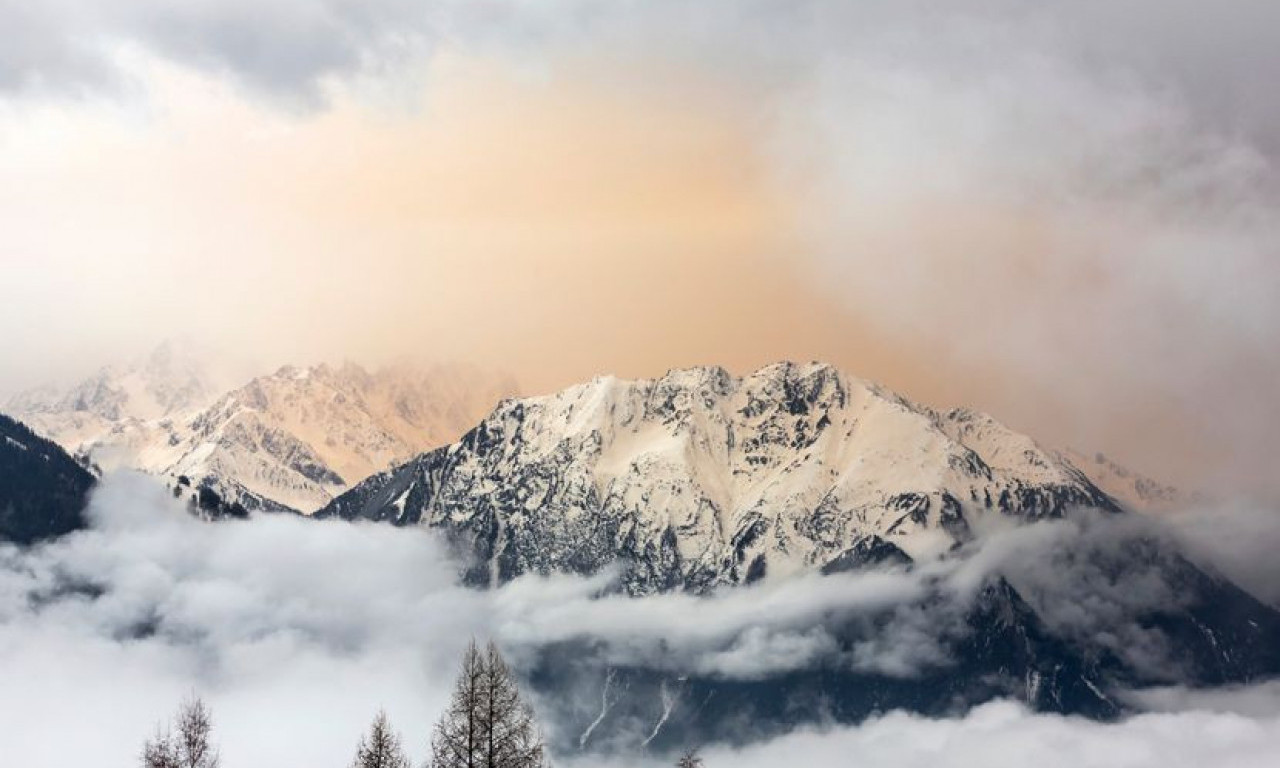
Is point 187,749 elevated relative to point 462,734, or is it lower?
elevated

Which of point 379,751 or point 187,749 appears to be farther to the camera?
point 379,751

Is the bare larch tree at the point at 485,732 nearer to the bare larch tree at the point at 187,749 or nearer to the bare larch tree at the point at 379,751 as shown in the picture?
the bare larch tree at the point at 379,751

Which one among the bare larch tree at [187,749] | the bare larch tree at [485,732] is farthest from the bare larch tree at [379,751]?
the bare larch tree at [187,749]

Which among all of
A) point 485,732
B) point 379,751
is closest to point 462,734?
point 485,732

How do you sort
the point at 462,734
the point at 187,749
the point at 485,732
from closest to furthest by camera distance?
the point at 462,734, the point at 485,732, the point at 187,749

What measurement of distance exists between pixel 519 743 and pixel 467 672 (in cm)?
456

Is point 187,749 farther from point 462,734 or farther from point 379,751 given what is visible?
point 462,734

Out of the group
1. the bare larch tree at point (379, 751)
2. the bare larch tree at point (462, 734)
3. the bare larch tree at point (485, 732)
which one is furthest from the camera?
the bare larch tree at point (379, 751)

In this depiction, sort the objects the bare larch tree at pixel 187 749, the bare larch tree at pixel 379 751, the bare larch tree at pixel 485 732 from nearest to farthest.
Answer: the bare larch tree at pixel 187 749, the bare larch tree at pixel 485 732, the bare larch tree at pixel 379 751

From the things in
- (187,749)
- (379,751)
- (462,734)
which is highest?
(187,749)

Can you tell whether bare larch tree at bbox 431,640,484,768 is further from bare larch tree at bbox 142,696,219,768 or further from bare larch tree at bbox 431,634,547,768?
bare larch tree at bbox 142,696,219,768

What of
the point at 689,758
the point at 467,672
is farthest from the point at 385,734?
the point at 689,758

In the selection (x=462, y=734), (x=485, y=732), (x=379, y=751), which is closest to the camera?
(x=462, y=734)

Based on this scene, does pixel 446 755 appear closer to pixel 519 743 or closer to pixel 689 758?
pixel 519 743
